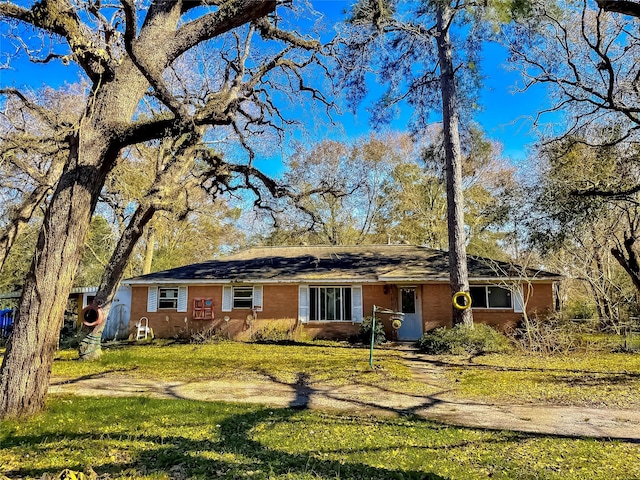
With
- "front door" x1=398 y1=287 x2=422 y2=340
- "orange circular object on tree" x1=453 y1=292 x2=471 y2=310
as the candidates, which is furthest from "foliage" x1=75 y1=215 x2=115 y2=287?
"orange circular object on tree" x1=453 y1=292 x2=471 y2=310

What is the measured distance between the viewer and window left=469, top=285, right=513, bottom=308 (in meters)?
17.4

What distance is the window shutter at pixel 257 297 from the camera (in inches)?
737

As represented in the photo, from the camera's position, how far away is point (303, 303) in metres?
18.6

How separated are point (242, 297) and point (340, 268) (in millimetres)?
4769

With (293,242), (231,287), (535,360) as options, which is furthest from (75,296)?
(535,360)

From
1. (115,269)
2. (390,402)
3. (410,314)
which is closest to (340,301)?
(410,314)

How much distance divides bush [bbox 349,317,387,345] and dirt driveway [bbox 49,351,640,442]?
6380mm

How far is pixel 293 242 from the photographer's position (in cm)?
3203

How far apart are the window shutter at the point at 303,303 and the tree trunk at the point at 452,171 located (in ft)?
21.5

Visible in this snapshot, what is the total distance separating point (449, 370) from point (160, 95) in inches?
379

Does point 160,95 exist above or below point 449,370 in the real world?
above

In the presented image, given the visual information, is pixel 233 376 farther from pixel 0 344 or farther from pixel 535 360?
pixel 0 344

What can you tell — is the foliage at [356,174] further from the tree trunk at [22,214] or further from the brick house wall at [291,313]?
the tree trunk at [22,214]

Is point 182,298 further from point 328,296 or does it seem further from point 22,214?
point 22,214
